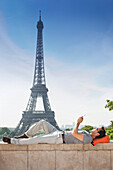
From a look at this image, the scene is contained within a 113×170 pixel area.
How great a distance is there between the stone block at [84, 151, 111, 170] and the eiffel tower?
125 ft

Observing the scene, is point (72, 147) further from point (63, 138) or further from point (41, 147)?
point (41, 147)

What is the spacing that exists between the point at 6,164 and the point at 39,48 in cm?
4616

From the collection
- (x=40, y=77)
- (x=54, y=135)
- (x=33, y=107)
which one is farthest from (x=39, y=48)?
(x=54, y=135)

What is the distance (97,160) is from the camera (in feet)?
14.7

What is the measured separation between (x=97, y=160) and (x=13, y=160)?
5.28ft

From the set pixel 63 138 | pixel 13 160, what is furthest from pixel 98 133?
pixel 13 160

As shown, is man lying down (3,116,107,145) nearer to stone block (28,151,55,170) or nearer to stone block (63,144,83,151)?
stone block (63,144,83,151)

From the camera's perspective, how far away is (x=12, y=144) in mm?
4445

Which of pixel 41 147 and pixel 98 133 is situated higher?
pixel 98 133

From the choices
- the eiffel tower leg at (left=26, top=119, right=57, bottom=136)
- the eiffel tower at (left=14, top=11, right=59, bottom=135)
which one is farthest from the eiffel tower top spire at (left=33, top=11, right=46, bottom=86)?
the eiffel tower leg at (left=26, top=119, right=57, bottom=136)

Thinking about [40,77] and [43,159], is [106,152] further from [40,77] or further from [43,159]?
[40,77]

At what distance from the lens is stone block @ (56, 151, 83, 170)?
444cm

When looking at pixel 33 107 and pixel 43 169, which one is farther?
pixel 33 107

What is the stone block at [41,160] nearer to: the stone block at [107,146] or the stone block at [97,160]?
the stone block at [97,160]
